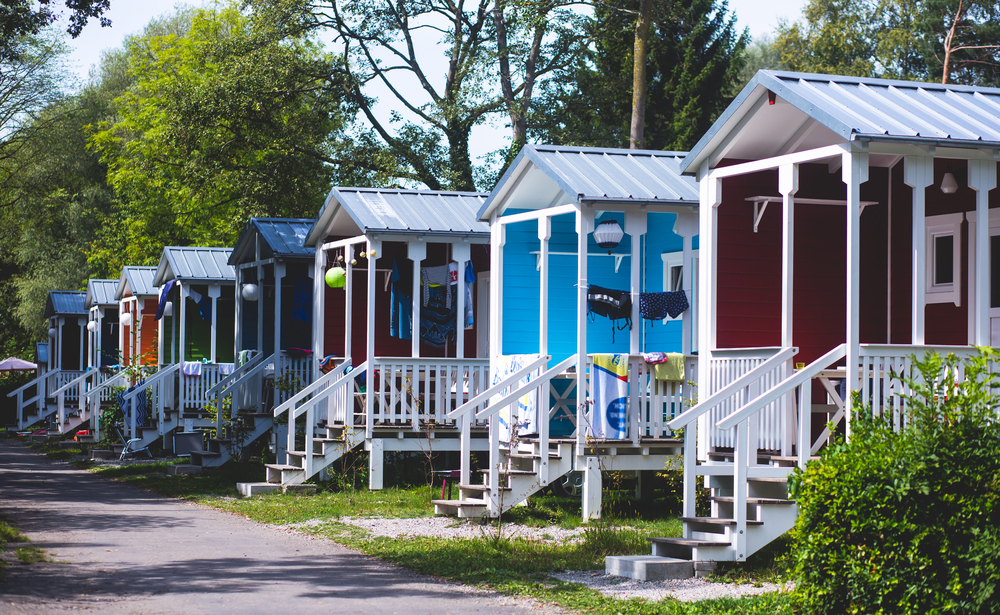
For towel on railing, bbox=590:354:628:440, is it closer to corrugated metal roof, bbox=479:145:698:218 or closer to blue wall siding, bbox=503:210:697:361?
corrugated metal roof, bbox=479:145:698:218

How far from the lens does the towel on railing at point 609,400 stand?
12.4 metres

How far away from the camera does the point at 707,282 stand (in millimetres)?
11266

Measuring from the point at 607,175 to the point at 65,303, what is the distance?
28156 millimetres

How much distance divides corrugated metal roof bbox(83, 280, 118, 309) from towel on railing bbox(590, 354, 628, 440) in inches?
899

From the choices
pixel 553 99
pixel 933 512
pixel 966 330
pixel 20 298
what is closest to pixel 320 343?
pixel 966 330

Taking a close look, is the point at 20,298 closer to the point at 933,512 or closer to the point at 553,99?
the point at 553,99

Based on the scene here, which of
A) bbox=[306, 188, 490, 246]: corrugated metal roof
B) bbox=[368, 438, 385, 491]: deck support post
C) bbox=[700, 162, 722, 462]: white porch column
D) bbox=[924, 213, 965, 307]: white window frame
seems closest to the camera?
bbox=[700, 162, 722, 462]: white porch column

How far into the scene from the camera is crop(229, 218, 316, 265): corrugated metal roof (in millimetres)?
19609

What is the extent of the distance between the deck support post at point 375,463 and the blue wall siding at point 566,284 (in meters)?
2.44

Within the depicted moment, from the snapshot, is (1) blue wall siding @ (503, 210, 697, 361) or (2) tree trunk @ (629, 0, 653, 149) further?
(2) tree trunk @ (629, 0, 653, 149)

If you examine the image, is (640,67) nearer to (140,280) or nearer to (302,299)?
(302,299)

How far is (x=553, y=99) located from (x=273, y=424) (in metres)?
16.0

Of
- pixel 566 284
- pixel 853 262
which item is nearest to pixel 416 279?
pixel 566 284

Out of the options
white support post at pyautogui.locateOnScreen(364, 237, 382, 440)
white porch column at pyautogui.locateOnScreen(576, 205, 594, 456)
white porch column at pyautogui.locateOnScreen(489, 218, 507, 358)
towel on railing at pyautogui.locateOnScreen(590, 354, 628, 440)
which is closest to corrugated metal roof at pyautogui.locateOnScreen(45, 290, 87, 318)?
white support post at pyautogui.locateOnScreen(364, 237, 382, 440)
